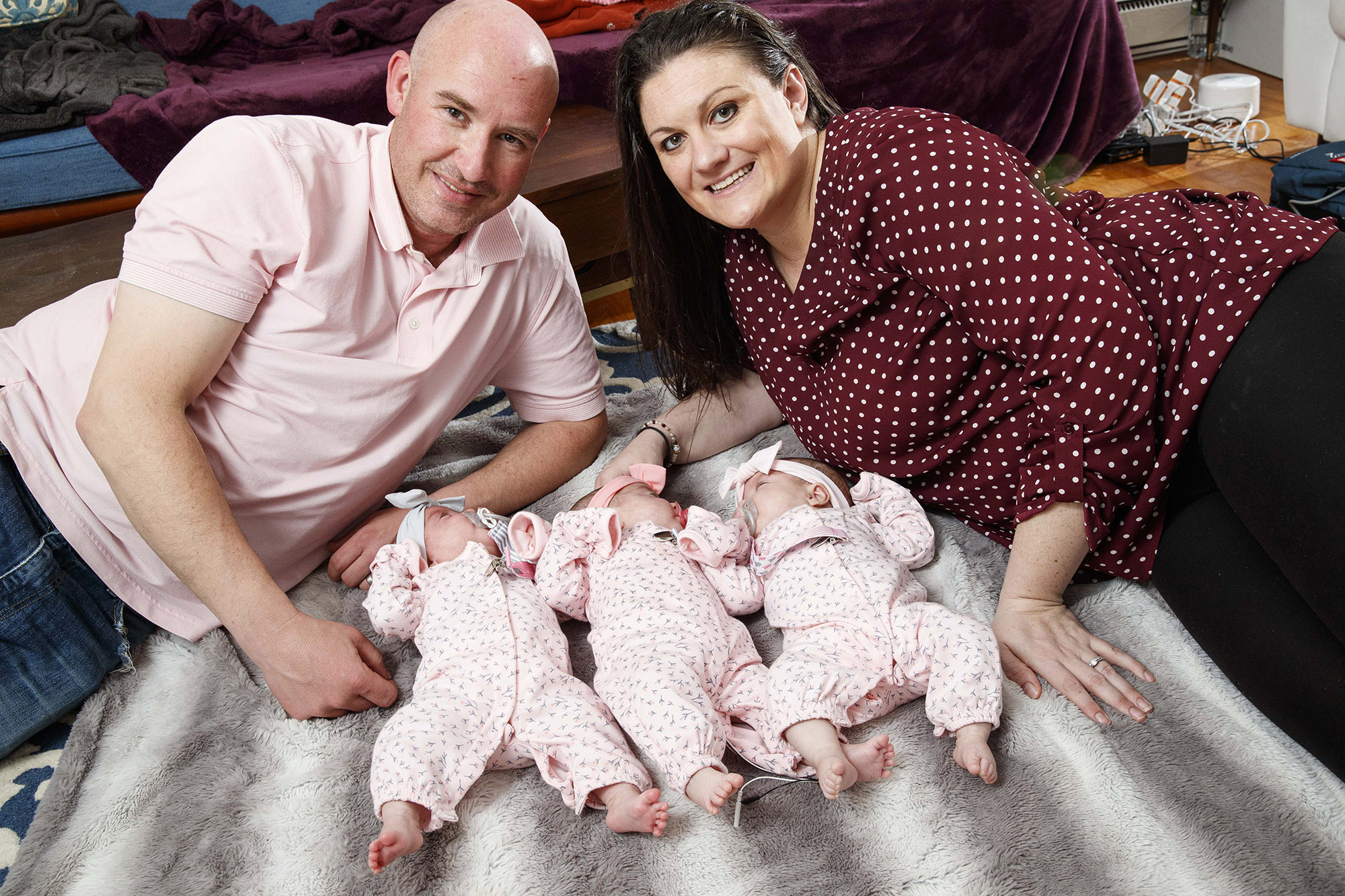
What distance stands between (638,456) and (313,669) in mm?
632

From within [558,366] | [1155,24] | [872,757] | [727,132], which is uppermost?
[727,132]

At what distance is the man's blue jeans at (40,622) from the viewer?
127 cm

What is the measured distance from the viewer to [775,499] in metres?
1.44

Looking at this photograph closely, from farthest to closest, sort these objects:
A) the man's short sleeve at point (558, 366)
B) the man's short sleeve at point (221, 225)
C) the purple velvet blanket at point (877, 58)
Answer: the purple velvet blanket at point (877, 58) < the man's short sleeve at point (558, 366) < the man's short sleeve at point (221, 225)

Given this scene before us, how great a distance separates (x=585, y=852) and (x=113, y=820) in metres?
0.59

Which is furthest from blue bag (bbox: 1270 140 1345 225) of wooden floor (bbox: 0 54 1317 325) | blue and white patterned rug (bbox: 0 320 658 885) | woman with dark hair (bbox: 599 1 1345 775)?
blue and white patterned rug (bbox: 0 320 658 885)

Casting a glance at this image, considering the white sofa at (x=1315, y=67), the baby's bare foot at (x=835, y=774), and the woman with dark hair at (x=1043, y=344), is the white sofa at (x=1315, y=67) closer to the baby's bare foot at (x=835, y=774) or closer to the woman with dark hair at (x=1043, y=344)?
the woman with dark hair at (x=1043, y=344)

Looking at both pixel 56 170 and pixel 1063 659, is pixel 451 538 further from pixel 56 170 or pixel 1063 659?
pixel 56 170

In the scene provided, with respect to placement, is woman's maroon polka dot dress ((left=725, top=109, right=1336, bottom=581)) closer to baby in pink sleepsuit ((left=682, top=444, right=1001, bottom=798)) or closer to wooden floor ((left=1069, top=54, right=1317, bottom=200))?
baby in pink sleepsuit ((left=682, top=444, right=1001, bottom=798))

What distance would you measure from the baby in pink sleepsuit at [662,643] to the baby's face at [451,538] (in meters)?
0.11

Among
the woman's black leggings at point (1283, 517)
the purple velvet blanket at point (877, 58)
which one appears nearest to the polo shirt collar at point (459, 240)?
the woman's black leggings at point (1283, 517)

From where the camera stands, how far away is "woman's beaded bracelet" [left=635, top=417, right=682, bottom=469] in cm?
170

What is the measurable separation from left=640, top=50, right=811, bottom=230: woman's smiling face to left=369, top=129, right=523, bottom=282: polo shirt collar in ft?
0.97

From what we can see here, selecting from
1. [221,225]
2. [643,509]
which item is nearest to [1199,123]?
[643,509]
